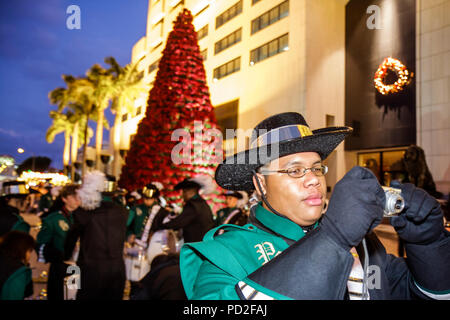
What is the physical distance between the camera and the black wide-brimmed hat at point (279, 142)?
1696 mm

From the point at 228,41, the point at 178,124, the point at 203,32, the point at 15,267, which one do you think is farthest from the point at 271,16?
the point at 15,267

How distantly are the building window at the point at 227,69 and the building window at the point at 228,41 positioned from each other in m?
1.31

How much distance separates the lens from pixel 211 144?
1184 centimetres

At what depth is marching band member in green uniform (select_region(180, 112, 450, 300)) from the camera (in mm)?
1001

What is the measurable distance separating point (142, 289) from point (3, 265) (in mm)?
2065

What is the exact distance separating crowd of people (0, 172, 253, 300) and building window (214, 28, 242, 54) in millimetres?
16800

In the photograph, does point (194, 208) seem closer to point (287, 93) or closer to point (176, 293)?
point (176, 293)

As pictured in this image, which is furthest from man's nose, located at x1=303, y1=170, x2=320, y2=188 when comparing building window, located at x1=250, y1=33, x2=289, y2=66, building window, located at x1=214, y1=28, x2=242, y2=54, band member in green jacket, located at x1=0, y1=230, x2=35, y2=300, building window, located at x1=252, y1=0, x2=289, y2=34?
building window, located at x1=214, y1=28, x2=242, y2=54

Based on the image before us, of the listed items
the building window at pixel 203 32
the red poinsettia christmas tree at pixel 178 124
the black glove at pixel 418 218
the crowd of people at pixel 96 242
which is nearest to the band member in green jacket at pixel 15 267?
the crowd of people at pixel 96 242

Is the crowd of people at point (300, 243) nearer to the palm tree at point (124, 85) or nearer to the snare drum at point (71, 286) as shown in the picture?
the snare drum at point (71, 286)

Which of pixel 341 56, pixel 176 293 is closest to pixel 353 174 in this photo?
pixel 176 293

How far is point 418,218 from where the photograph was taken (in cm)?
123

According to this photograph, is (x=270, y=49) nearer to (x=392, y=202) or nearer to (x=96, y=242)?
(x=96, y=242)

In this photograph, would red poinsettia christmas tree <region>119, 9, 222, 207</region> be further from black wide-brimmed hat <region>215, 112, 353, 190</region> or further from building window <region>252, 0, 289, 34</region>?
black wide-brimmed hat <region>215, 112, 353, 190</region>
